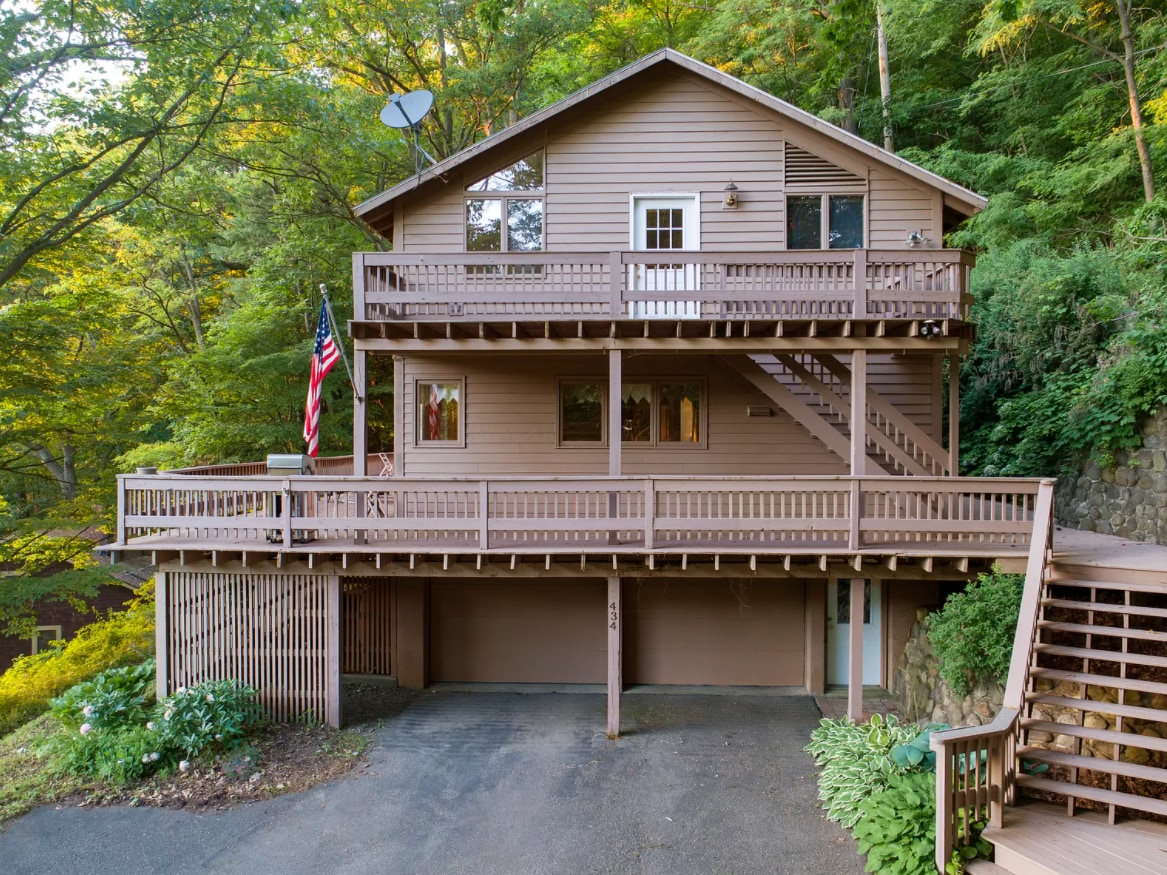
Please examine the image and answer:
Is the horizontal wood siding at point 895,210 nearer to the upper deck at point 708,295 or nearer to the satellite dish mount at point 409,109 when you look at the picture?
the upper deck at point 708,295

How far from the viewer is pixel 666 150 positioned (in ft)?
33.2

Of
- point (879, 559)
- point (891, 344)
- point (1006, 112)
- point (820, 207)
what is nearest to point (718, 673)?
point (879, 559)

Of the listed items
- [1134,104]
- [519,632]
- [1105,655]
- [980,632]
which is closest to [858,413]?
[980,632]

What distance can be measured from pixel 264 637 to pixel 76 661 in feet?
29.2

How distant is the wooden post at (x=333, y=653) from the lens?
8492mm

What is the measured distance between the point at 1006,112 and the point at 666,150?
1260 centimetres

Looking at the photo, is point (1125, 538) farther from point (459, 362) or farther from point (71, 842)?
point (71, 842)

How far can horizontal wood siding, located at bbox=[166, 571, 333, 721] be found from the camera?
8.57 m

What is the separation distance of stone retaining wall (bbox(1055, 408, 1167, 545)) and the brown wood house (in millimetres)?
1547

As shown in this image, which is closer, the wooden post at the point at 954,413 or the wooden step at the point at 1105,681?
the wooden step at the point at 1105,681

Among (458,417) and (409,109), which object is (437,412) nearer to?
(458,417)

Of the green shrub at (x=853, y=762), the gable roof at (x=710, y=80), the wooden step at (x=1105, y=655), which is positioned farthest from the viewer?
the gable roof at (x=710, y=80)

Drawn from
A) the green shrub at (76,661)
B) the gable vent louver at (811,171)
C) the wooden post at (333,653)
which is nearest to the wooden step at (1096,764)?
the wooden post at (333,653)

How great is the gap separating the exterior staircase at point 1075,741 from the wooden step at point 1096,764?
0.04ft
